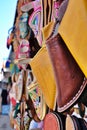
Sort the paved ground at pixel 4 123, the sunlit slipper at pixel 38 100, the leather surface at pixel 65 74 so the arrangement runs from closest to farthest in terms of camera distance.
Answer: the leather surface at pixel 65 74, the sunlit slipper at pixel 38 100, the paved ground at pixel 4 123

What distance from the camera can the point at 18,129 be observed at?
3.59 feet

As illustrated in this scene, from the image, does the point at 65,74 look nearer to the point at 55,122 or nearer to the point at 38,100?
the point at 55,122

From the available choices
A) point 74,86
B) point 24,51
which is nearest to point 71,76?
point 74,86

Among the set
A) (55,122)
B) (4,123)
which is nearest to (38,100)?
(55,122)

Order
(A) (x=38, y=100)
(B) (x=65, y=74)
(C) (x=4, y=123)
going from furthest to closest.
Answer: (C) (x=4, y=123)
(A) (x=38, y=100)
(B) (x=65, y=74)

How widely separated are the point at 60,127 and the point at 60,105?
0.05 m

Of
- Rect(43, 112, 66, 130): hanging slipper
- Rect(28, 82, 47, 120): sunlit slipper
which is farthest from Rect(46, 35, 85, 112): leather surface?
Rect(28, 82, 47, 120): sunlit slipper

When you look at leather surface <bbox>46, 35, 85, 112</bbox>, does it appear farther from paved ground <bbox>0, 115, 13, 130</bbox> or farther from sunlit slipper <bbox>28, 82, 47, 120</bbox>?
paved ground <bbox>0, 115, 13, 130</bbox>

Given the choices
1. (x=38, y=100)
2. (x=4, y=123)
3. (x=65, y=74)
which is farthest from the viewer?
(x=4, y=123)

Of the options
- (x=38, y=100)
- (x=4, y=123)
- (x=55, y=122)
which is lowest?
(x=4, y=123)

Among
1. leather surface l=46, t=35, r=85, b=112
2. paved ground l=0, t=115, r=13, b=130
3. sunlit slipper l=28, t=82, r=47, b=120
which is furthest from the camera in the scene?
paved ground l=0, t=115, r=13, b=130

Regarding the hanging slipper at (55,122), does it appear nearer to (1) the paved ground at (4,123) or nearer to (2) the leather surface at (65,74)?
(2) the leather surface at (65,74)

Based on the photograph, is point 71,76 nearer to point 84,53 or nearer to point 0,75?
point 84,53

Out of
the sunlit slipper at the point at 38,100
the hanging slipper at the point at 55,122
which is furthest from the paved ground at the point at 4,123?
the hanging slipper at the point at 55,122
